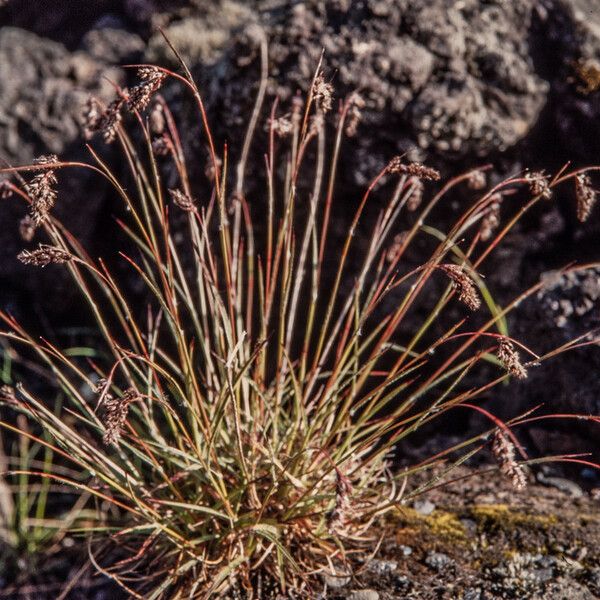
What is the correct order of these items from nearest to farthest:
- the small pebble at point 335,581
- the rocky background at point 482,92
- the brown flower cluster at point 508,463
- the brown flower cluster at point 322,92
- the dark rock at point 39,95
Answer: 1. the brown flower cluster at point 508,463
2. the brown flower cluster at point 322,92
3. the small pebble at point 335,581
4. the rocky background at point 482,92
5. the dark rock at point 39,95

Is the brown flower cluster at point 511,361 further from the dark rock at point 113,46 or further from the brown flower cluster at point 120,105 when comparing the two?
the dark rock at point 113,46

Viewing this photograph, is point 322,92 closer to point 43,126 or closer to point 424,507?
point 424,507

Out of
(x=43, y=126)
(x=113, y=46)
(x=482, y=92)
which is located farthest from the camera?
(x=113, y=46)

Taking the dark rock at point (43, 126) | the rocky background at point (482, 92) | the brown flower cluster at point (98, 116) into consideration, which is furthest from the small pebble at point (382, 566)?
the dark rock at point (43, 126)

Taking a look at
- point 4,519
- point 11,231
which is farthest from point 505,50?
point 4,519

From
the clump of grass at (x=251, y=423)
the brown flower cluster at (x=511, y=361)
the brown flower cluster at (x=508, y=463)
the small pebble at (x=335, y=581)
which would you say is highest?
the brown flower cluster at (x=511, y=361)

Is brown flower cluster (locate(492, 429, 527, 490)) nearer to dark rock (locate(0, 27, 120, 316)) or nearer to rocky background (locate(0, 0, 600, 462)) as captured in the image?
rocky background (locate(0, 0, 600, 462))

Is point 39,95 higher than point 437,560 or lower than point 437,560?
higher

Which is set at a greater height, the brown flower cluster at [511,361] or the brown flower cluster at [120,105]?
the brown flower cluster at [120,105]

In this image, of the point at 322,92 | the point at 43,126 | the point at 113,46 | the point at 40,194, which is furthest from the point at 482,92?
the point at 43,126

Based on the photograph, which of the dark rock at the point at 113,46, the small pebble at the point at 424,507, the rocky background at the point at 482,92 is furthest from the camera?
the dark rock at the point at 113,46

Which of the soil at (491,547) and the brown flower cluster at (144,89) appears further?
the soil at (491,547)

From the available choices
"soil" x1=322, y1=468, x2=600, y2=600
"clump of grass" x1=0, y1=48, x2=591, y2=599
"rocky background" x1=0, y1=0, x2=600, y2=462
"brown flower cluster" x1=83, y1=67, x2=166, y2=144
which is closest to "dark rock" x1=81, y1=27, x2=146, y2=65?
"rocky background" x1=0, y1=0, x2=600, y2=462
